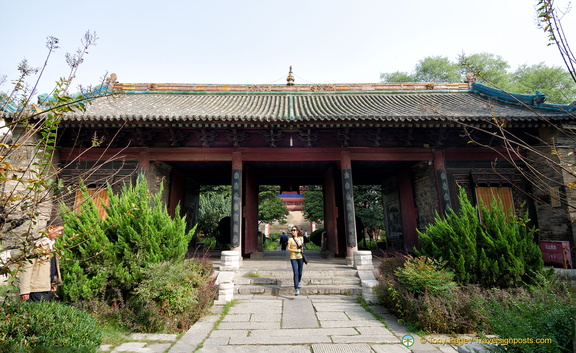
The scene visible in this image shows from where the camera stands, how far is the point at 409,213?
9.74m

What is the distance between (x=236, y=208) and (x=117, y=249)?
354 cm

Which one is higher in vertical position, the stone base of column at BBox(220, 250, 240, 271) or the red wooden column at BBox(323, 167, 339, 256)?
the red wooden column at BBox(323, 167, 339, 256)

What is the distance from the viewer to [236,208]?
7840 mm

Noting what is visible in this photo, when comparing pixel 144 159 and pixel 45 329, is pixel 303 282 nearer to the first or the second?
pixel 45 329

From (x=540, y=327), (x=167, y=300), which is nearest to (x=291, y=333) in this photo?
(x=167, y=300)

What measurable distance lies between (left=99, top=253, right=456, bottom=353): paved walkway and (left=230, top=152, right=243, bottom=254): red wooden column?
2.43 meters

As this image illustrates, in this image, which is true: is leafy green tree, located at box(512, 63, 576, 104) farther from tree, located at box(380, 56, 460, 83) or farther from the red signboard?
the red signboard

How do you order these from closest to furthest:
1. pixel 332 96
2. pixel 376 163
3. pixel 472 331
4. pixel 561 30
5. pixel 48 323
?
1. pixel 561 30
2. pixel 48 323
3. pixel 472 331
4. pixel 376 163
5. pixel 332 96

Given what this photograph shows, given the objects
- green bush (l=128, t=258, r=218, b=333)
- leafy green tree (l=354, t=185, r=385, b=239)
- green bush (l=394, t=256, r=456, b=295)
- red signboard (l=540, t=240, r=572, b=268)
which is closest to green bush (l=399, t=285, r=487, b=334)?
green bush (l=394, t=256, r=456, b=295)

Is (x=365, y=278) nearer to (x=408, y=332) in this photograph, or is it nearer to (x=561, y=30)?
(x=408, y=332)

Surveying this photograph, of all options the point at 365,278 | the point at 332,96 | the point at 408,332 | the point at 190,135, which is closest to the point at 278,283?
the point at 365,278

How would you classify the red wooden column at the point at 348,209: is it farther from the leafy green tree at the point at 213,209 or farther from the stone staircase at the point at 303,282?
the leafy green tree at the point at 213,209

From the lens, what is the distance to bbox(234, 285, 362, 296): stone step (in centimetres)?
584

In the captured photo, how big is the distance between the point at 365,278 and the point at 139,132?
6705 millimetres
